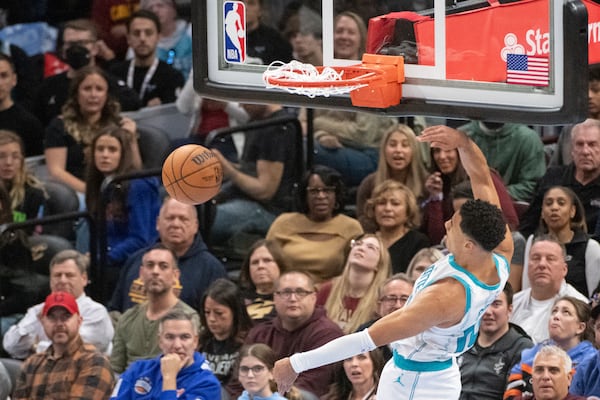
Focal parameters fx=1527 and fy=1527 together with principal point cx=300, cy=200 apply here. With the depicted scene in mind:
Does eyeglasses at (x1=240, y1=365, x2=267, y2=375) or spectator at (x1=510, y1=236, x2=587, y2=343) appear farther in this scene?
spectator at (x1=510, y1=236, x2=587, y2=343)

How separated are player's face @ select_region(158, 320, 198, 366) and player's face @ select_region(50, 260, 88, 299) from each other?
1327 mm

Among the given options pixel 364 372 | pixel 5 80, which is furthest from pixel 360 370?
pixel 5 80

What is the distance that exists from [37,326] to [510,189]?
3626mm

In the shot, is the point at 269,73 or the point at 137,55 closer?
the point at 269,73

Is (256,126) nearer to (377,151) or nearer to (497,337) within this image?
(377,151)

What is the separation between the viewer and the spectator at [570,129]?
11102 millimetres

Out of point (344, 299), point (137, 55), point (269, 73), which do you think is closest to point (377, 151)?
point (344, 299)

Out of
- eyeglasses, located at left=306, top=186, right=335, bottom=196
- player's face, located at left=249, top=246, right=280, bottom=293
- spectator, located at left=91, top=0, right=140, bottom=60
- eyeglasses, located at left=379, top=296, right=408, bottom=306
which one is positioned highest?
spectator, located at left=91, top=0, right=140, bottom=60

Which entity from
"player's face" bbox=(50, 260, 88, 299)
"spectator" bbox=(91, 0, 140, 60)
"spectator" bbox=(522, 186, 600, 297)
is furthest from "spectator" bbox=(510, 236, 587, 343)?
"spectator" bbox=(91, 0, 140, 60)

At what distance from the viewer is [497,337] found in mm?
9641

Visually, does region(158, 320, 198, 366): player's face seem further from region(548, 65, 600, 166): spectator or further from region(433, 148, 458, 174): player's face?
region(548, 65, 600, 166): spectator

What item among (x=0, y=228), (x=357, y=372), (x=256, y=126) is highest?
(x=256, y=126)

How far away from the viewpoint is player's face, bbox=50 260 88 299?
1108cm

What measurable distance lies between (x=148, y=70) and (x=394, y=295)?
4.75 m
